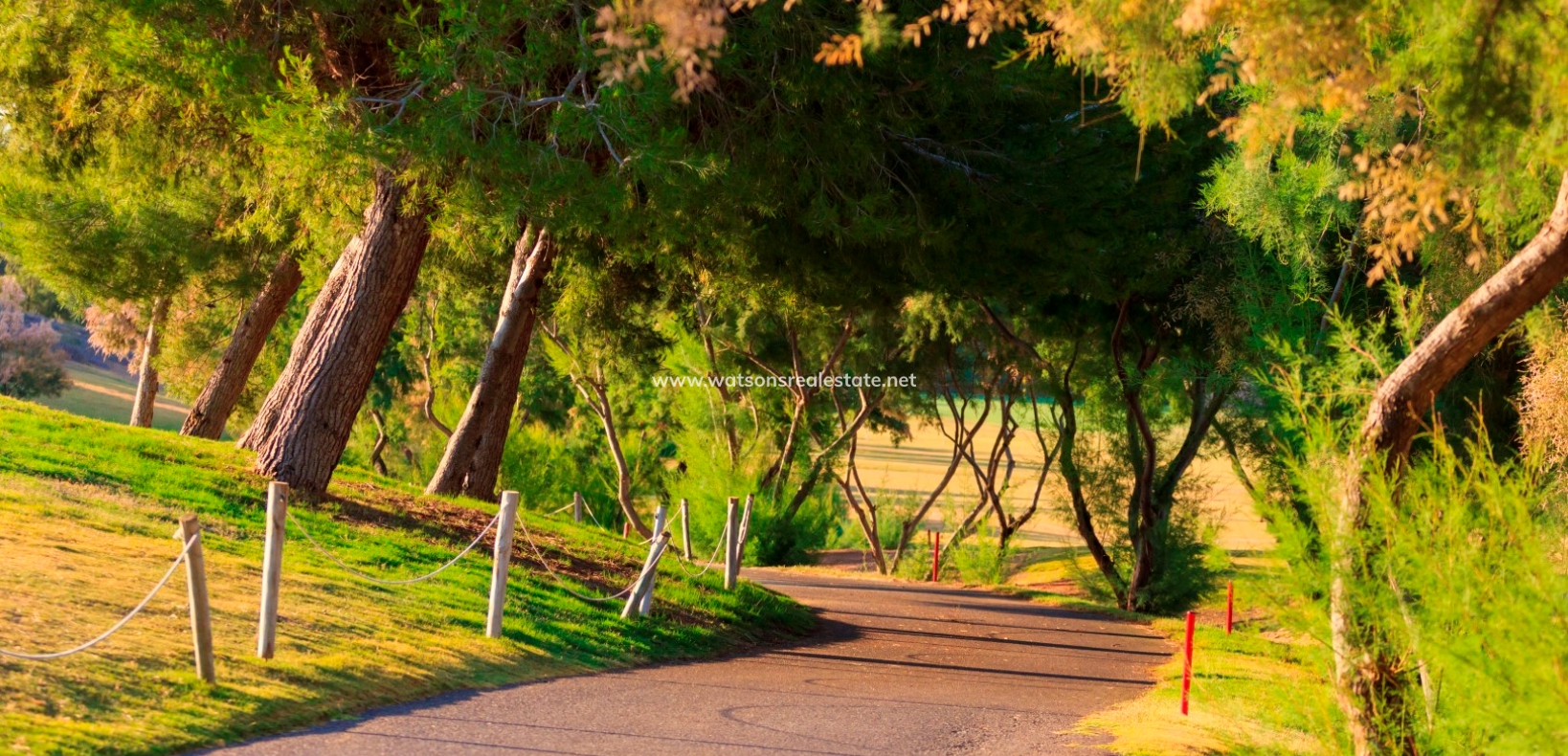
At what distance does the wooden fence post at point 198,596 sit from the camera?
7648 millimetres

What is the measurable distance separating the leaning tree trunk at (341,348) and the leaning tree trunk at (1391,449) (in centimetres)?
983

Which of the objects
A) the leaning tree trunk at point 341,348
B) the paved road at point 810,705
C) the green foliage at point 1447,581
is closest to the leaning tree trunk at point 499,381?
the leaning tree trunk at point 341,348

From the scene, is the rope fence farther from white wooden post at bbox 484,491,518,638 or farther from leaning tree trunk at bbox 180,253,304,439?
leaning tree trunk at bbox 180,253,304,439

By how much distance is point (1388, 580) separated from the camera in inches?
281

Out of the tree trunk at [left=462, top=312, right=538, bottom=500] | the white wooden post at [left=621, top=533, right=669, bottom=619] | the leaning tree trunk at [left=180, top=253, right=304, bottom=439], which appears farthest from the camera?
the leaning tree trunk at [left=180, top=253, right=304, bottom=439]

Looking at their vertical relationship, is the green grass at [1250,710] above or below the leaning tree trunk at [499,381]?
below

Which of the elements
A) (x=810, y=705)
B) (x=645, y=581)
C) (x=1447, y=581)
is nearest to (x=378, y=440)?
(x=645, y=581)

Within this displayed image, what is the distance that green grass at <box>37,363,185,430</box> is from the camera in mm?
73500

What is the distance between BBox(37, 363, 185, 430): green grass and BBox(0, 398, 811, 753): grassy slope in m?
53.4

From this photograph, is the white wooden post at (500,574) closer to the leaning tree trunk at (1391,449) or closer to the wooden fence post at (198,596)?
the wooden fence post at (198,596)

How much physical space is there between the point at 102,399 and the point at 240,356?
66.2m

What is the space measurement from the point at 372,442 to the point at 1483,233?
32608 millimetres

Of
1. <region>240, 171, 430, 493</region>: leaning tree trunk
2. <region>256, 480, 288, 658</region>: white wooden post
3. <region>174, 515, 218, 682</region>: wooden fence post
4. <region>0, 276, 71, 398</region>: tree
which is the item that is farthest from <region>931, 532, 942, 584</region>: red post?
<region>0, 276, 71, 398</region>: tree

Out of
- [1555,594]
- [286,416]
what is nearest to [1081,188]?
[286,416]
